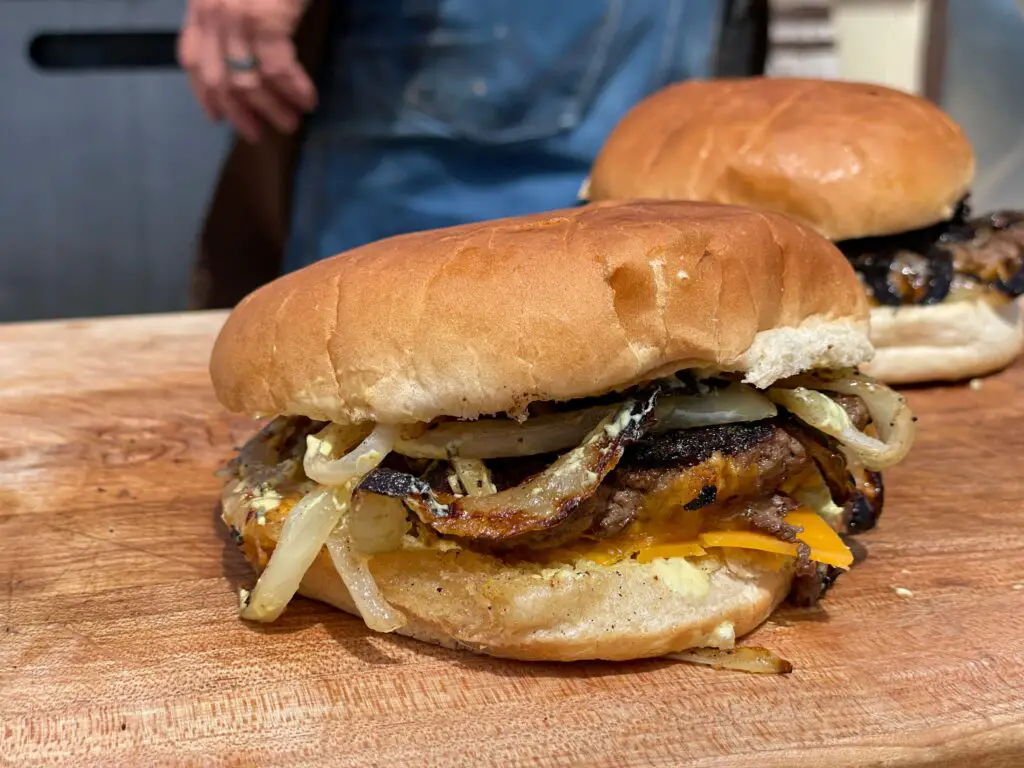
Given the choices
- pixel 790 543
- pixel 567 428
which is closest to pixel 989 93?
pixel 790 543

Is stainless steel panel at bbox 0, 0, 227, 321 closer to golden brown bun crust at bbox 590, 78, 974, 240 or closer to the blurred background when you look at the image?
the blurred background

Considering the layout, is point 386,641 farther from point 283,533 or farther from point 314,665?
point 283,533

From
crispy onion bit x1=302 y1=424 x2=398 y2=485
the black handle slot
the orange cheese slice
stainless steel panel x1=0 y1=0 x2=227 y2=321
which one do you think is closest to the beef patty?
the orange cheese slice

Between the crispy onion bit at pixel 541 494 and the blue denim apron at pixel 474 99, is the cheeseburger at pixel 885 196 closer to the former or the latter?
the blue denim apron at pixel 474 99

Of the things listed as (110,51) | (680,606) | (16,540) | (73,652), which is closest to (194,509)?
(16,540)

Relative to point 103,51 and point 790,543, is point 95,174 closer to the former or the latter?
point 103,51

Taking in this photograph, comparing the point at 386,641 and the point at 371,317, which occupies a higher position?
the point at 371,317
